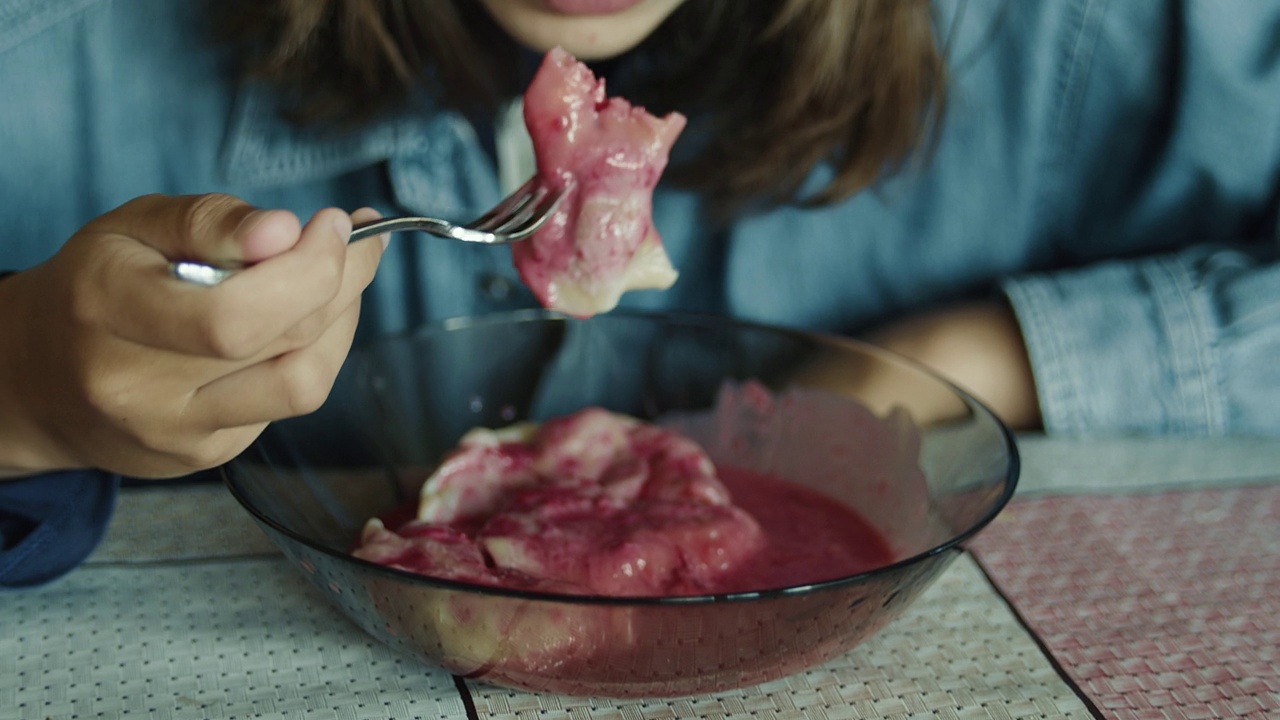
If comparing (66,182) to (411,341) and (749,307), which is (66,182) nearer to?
(411,341)

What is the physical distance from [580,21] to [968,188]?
611mm

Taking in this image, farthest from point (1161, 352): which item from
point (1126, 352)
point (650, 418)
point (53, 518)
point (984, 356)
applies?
point (53, 518)

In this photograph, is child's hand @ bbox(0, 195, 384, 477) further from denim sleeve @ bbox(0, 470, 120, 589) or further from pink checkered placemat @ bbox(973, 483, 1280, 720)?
pink checkered placemat @ bbox(973, 483, 1280, 720)

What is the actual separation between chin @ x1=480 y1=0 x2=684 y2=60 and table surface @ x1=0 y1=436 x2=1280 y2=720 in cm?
44

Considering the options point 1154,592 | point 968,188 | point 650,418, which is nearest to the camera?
point 1154,592

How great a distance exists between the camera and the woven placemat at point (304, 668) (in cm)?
62

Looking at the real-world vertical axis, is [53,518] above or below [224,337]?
below

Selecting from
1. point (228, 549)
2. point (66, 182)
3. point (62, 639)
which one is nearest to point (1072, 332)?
point (228, 549)

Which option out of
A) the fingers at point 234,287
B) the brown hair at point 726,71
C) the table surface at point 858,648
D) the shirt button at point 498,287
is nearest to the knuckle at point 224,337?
the fingers at point 234,287

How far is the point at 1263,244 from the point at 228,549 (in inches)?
42.2

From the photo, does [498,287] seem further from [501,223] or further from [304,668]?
[304,668]

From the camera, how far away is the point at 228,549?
31.0 inches

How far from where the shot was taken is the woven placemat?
0.62 m

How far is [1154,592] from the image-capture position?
77 cm
